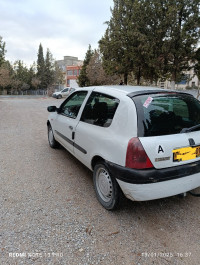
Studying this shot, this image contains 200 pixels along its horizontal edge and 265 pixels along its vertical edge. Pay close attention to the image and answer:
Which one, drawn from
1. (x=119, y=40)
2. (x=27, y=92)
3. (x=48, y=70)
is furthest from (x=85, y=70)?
(x=119, y=40)

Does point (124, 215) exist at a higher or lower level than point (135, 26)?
lower

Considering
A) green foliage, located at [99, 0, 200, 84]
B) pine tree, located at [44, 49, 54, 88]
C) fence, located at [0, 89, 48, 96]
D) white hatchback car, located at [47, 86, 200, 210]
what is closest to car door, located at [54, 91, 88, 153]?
white hatchback car, located at [47, 86, 200, 210]

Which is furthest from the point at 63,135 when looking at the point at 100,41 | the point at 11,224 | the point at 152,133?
the point at 100,41

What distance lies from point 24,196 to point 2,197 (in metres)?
0.32

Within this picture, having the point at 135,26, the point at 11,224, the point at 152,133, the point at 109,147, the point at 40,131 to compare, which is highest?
the point at 135,26

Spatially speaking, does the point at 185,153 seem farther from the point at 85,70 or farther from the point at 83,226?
the point at 85,70

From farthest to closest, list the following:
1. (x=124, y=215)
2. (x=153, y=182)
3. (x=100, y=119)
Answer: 1. (x=100, y=119)
2. (x=124, y=215)
3. (x=153, y=182)

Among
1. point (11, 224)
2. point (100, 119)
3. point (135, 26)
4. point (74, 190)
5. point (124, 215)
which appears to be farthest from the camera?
point (135, 26)

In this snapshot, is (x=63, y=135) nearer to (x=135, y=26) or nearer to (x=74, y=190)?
(x=74, y=190)

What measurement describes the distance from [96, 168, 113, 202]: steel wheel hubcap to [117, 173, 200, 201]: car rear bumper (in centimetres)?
33

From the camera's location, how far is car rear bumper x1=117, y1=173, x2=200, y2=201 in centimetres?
209

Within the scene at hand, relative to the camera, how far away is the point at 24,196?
2.87 meters

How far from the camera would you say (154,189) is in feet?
6.88

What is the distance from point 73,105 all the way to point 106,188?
1.80m
